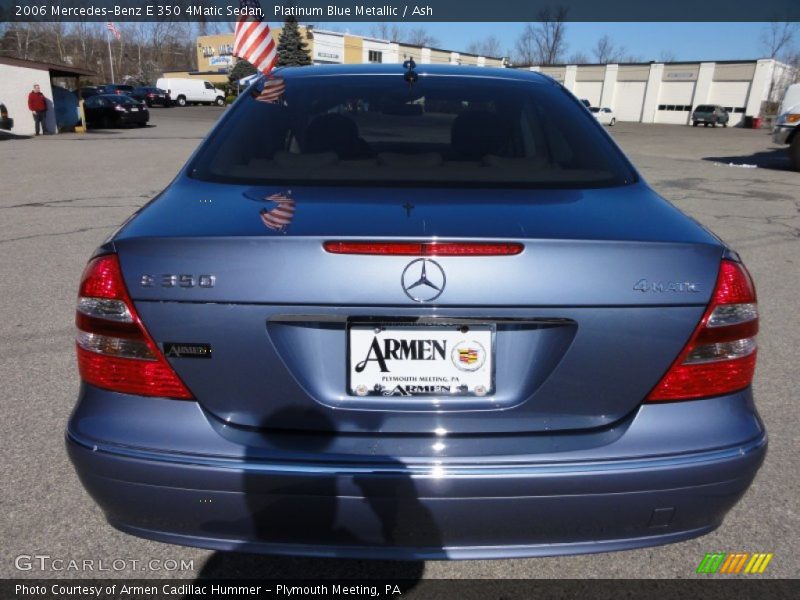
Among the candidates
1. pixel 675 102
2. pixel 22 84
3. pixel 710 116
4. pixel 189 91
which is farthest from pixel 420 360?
pixel 675 102

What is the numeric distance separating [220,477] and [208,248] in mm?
576

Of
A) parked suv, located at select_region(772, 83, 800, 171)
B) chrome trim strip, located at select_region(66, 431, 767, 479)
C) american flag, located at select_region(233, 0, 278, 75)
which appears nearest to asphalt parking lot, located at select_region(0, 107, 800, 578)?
chrome trim strip, located at select_region(66, 431, 767, 479)

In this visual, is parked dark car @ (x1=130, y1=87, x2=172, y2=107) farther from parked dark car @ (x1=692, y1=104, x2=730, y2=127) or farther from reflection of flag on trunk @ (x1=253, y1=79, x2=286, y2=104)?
reflection of flag on trunk @ (x1=253, y1=79, x2=286, y2=104)

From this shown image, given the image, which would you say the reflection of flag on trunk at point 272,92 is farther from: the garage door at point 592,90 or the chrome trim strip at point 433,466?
the garage door at point 592,90

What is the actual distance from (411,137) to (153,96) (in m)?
49.4

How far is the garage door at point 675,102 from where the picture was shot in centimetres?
5759

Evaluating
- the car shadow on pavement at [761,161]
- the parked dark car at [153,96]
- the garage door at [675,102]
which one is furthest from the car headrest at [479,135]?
the garage door at [675,102]

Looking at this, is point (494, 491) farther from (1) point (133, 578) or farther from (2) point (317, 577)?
(1) point (133, 578)

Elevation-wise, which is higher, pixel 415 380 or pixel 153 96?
pixel 415 380

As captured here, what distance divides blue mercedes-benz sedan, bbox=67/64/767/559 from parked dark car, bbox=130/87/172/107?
4876cm

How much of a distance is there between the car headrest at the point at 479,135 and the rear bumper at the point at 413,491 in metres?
1.18

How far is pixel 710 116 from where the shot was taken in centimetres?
5081

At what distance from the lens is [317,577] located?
2123 millimetres
